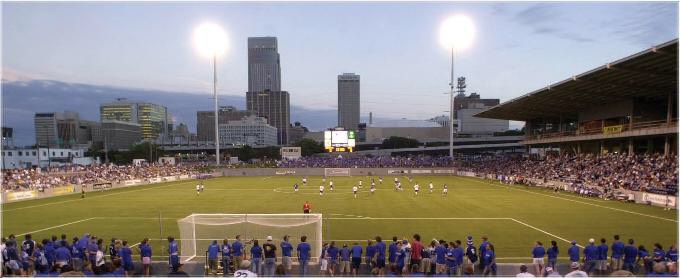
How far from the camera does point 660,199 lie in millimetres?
31156

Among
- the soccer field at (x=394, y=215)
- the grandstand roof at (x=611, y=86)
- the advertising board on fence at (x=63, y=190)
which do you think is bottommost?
the advertising board on fence at (x=63, y=190)

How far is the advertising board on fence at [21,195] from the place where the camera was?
125 ft

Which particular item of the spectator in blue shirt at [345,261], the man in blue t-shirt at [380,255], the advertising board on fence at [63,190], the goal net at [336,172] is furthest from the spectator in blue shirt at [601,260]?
the goal net at [336,172]

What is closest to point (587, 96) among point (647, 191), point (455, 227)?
point (647, 191)

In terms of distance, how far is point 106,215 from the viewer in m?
29.5

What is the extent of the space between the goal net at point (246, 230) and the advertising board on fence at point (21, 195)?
31.4 m

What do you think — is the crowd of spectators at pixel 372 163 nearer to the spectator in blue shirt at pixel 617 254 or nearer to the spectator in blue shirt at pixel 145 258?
the spectator in blue shirt at pixel 617 254

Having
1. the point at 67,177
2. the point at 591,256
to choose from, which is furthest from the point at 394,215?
the point at 67,177

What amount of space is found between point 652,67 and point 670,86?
10191 mm

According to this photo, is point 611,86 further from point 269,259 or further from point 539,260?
point 269,259

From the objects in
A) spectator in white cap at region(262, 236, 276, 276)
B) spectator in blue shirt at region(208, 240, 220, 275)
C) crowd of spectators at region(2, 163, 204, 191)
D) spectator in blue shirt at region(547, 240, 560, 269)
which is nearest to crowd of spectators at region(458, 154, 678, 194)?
spectator in blue shirt at region(547, 240, 560, 269)

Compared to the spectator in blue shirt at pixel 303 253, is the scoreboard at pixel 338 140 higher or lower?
higher

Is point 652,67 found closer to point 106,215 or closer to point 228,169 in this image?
point 106,215

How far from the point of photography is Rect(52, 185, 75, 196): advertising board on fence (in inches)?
1710
